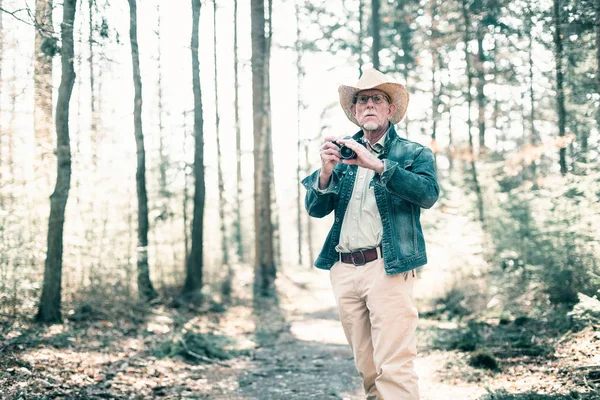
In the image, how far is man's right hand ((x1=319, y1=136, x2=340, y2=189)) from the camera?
12.4 ft

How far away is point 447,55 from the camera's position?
19156mm

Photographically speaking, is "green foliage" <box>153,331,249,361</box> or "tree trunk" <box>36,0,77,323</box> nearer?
"green foliage" <box>153,331,249,361</box>

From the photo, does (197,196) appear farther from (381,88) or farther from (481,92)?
(481,92)

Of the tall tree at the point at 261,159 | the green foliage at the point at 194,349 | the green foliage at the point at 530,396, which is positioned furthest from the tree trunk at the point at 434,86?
the green foliage at the point at 530,396

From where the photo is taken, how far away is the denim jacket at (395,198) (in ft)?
11.8

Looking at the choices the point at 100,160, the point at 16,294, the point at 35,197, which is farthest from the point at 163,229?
the point at 16,294

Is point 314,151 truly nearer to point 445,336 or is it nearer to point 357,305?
point 445,336

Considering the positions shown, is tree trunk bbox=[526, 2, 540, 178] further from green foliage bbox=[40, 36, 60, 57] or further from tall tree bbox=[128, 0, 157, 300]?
tall tree bbox=[128, 0, 157, 300]

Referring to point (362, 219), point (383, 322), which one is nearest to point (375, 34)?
point (362, 219)

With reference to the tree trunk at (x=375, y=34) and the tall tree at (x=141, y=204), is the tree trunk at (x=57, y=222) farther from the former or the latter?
the tree trunk at (x=375, y=34)

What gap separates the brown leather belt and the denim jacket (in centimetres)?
10

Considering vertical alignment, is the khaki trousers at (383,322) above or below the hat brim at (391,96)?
below

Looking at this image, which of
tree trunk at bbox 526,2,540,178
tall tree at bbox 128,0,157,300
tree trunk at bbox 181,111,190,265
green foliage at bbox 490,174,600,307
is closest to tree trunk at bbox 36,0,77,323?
tall tree at bbox 128,0,157,300

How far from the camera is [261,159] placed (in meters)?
16.5
